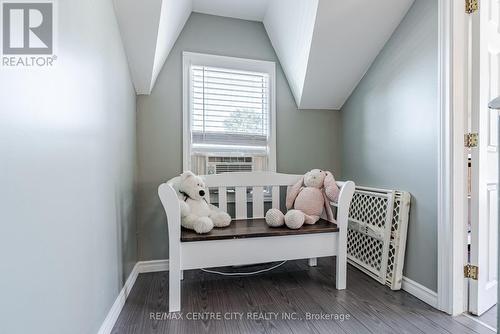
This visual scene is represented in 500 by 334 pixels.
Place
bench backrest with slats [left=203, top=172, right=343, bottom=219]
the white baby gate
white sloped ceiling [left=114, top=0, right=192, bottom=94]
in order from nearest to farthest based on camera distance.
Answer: white sloped ceiling [left=114, top=0, right=192, bottom=94], the white baby gate, bench backrest with slats [left=203, top=172, right=343, bottom=219]

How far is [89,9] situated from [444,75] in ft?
6.42

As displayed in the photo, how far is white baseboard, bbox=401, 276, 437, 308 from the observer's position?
1660mm

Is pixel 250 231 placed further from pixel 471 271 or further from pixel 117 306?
pixel 471 271

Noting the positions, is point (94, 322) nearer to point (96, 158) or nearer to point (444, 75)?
point (96, 158)

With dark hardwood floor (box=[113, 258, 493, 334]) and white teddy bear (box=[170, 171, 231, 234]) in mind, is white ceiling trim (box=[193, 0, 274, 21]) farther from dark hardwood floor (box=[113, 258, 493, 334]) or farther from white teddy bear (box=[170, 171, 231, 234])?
dark hardwood floor (box=[113, 258, 493, 334])

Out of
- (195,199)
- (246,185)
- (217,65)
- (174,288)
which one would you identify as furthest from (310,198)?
(217,65)

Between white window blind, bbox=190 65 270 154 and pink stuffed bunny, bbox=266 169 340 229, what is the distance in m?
0.53

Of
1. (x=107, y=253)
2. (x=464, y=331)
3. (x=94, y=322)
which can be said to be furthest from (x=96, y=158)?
(x=464, y=331)

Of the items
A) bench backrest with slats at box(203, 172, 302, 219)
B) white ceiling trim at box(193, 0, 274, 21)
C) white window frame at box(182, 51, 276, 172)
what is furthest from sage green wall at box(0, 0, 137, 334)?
white ceiling trim at box(193, 0, 274, 21)

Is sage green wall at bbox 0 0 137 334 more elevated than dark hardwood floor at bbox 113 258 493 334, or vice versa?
sage green wall at bbox 0 0 137 334

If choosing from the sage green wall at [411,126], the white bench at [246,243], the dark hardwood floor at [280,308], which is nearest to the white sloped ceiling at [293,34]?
the sage green wall at [411,126]

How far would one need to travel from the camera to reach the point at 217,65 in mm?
2371

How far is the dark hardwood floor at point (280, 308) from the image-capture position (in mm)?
1453

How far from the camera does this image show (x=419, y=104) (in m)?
1.77
